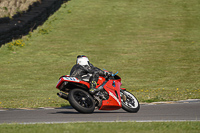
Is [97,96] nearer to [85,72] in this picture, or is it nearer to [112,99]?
[112,99]

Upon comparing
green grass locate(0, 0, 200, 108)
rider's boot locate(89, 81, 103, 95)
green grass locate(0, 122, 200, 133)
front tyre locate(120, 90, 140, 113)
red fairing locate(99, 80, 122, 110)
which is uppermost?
green grass locate(0, 122, 200, 133)

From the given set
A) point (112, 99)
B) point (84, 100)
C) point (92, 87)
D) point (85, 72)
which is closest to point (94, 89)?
point (92, 87)

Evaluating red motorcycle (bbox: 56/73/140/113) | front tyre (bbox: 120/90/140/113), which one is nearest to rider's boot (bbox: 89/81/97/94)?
red motorcycle (bbox: 56/73/140/113)

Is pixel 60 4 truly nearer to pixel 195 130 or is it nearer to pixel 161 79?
pixel 161 79

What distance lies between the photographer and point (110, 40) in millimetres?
40156

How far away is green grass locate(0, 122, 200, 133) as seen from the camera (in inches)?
279

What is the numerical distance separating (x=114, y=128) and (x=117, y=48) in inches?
1185

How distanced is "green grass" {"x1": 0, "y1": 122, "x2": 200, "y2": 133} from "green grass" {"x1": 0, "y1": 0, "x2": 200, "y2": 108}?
5.66m

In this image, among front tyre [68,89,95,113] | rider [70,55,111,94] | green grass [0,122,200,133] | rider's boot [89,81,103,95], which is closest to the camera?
green grass [0,122,200,133]

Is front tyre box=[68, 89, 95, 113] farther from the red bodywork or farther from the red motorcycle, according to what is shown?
the red bodywork

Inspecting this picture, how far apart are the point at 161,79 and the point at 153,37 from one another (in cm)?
1619

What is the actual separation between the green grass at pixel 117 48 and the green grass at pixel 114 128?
5.66 meters

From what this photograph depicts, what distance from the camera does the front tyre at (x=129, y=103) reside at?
10.4 m

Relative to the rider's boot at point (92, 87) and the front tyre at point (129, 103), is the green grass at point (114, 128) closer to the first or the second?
the rider's boot at point (92, 87)
